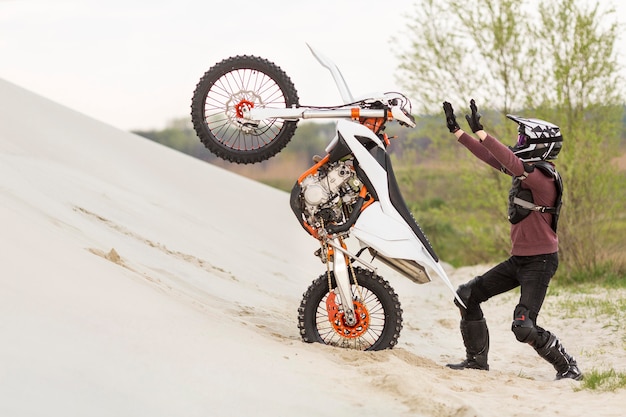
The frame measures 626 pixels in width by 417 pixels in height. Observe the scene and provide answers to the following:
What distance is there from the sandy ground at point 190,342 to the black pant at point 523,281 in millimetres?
518

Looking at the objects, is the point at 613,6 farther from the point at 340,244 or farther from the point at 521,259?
the point at 340,244

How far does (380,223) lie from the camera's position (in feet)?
18.9

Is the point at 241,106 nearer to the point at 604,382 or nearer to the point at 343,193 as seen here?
the point at 343,193

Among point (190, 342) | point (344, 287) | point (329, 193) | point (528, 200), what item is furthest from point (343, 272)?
point (528, 200)

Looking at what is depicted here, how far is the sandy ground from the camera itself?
4.19 meters

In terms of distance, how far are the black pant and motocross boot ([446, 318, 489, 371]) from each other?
2.4 inches

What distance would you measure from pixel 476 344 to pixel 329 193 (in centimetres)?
168

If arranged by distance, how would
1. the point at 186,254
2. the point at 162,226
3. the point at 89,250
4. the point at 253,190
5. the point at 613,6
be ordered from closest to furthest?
the point at 89,250, the point at 186,254, the point at 162,226, the point at 613,6, the point at 253,190

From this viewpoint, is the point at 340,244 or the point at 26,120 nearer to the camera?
the point at 340,244

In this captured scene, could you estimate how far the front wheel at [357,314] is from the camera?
5750 millimetres

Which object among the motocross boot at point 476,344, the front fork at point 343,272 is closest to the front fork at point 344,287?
the front fork at point 343,272

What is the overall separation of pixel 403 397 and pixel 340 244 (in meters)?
1.50

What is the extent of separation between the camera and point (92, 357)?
436 centimetres

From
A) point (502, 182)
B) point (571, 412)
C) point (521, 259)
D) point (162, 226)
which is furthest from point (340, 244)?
point (502, 182)
